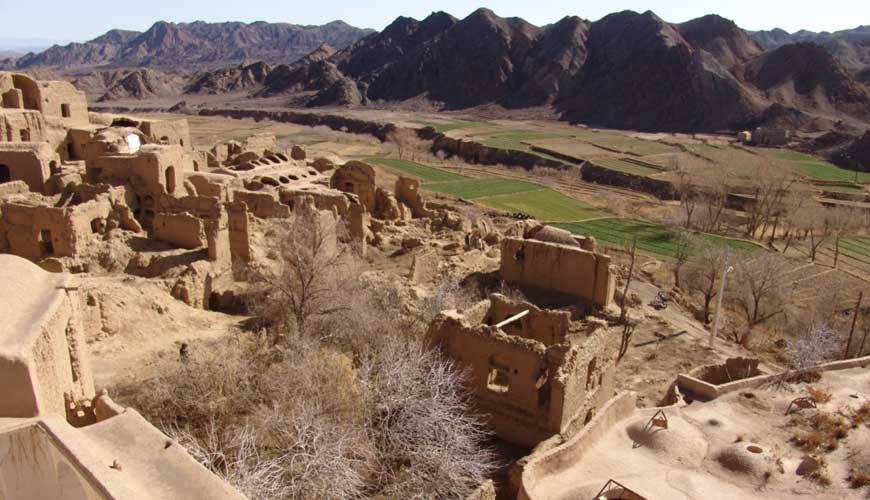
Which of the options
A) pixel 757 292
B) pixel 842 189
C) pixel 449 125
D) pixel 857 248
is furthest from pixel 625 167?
pixel 757 292

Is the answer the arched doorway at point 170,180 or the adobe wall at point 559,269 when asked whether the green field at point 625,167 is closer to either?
the adobe wall at point 559,269

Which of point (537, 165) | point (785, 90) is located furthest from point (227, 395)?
point (785, 90)

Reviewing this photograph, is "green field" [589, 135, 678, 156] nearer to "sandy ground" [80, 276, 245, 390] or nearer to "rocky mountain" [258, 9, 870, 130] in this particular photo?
"rocky mountain" [258, 9, 870, 130]

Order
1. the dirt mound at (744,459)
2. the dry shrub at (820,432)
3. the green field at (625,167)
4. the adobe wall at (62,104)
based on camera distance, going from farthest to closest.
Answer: the green field at (625,167) → the adobe wall at (62,104) → the dry shrub at (820,432) → the dirt mound at (744,459)

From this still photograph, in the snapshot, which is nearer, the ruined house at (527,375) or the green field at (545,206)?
the ruined house at (527,375)

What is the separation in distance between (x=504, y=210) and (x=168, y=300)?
34.9 meters

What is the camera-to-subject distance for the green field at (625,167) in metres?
65.5

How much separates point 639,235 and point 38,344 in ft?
132

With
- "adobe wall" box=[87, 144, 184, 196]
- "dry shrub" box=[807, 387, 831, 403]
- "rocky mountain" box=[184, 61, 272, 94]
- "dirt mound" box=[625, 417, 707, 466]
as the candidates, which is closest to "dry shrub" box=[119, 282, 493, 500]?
"dirt mound" box=[625, 417, 707, 466]

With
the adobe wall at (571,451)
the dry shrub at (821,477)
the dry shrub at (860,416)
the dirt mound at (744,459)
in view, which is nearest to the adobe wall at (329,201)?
the adobe wall at (571,451)

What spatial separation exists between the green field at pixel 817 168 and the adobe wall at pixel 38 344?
2593 inches

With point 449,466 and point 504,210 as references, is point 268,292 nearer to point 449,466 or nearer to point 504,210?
point 449,466

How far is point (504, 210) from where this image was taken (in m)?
49.0

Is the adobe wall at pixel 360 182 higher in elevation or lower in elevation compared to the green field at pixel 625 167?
higher
